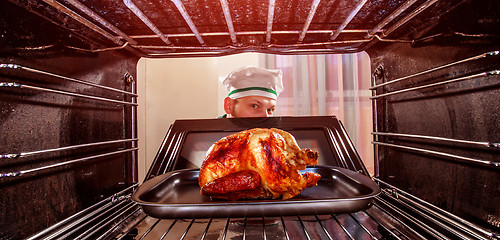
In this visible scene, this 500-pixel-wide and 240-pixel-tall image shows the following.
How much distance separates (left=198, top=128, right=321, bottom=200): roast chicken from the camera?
2.23 ft

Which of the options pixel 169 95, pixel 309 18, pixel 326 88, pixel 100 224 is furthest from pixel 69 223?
pixel 326 88

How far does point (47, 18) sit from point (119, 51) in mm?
308

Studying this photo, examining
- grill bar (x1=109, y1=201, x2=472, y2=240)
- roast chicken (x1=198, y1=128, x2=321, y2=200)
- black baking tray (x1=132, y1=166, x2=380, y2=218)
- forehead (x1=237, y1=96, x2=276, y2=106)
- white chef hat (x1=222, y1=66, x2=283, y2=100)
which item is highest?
white chef hat (x1=222, y1=66, x2=283, y2=100)

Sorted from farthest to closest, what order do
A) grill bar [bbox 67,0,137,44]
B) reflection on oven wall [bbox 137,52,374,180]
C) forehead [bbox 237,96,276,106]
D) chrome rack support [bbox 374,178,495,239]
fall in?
reflection on oven wall [bbox 137,52,374,180] → forehead [bbox 237,96,276,106] → grill bar [bbox 67,0,137,44] → chrome rack support [bbox 374,178,495,239]

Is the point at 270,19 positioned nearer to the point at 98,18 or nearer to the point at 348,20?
the point at 348,20

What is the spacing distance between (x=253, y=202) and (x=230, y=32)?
1.86 ft

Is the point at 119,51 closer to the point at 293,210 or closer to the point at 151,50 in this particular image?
the point at 151,50

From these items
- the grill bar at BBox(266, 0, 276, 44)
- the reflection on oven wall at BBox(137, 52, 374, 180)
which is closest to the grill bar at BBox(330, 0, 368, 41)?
the grill bar at BBox(266, 0, 276, 44)

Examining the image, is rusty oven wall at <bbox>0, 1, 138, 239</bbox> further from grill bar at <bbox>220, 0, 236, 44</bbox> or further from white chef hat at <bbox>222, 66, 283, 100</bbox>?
white chef hat at <bbox>222, 66, 283, 100</bbox>

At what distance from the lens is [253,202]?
0.56 meters

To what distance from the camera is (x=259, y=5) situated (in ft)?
2.27

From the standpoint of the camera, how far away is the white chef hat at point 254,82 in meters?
1.65

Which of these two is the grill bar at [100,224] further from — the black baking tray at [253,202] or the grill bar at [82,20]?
the grill bar at [82,20]

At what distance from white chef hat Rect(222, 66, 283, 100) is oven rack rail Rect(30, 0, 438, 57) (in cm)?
65
